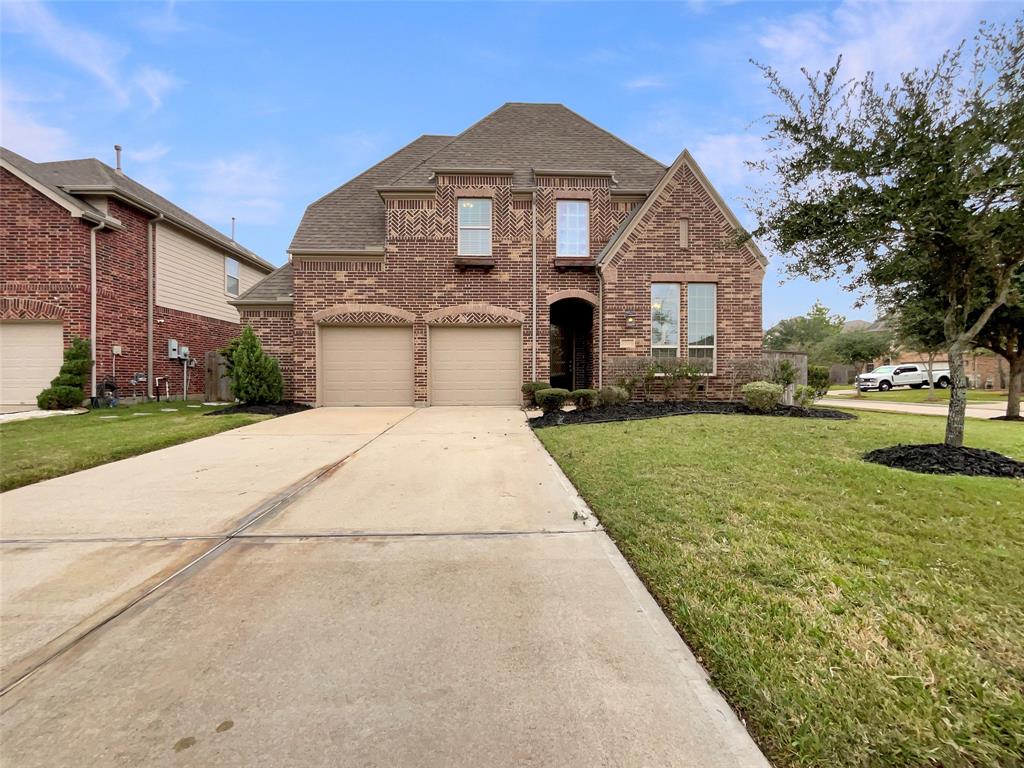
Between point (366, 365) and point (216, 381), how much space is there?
568 cm

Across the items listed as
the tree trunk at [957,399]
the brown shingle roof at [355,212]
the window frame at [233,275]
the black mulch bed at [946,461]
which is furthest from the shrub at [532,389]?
the window frame at [233,275]

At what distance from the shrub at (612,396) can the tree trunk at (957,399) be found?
5.73 m

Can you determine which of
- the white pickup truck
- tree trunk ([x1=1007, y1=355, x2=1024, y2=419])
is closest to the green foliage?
the white pickup truck

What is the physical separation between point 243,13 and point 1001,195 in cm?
1265

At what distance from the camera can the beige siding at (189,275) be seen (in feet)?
48.6

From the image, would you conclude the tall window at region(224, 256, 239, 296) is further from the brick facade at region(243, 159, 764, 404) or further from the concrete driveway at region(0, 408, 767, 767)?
the concrete driveway at region(0, 408, 767, 767)

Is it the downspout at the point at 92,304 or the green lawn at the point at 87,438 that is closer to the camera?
the green lawn at the point at 87,438

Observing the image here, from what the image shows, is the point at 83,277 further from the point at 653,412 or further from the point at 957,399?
the point at 957,399

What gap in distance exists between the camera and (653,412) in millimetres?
9805

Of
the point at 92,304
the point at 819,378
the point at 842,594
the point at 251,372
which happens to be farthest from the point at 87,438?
the point at 819,378

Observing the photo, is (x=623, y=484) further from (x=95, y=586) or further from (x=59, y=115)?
(x=59, y=115)

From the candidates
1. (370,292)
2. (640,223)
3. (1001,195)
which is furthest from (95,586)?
(640,223)

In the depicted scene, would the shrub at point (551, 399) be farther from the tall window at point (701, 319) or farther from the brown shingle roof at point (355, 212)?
the brown shingle roof at point (355, 212)

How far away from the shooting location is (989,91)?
4.88m
